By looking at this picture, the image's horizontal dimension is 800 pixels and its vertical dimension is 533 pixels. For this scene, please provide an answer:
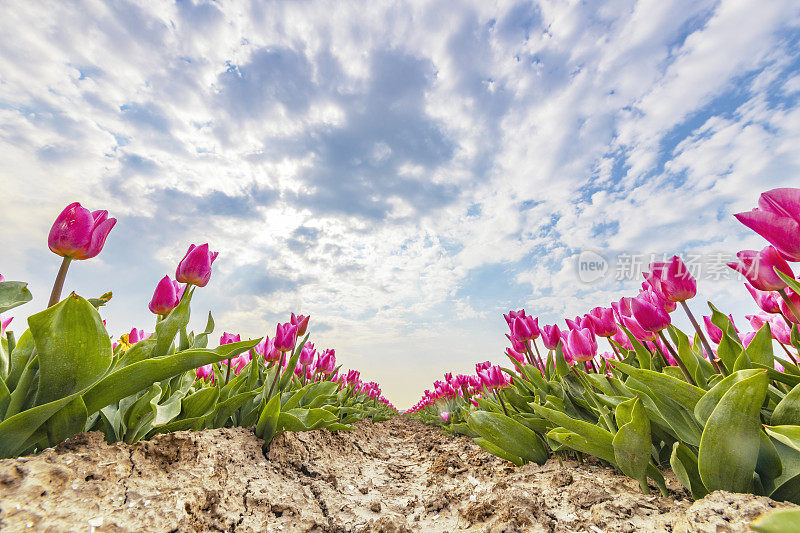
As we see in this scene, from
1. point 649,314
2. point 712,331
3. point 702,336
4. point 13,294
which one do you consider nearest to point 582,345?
point 712,331

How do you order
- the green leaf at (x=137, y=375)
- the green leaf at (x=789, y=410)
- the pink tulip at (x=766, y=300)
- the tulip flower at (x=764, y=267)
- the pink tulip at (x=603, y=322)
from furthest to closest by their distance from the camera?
the pink tulip at (x=603, y=322) → the pink tulip at (x=766, y=300) → the green leaf at (x=137, y=375) → the tulip flower at (x=764, y=267) → the green leaf at (x=789, y=410)

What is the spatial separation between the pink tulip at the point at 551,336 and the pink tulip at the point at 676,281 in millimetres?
1490

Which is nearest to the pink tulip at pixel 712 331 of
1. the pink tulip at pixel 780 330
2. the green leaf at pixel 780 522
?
the pink tulip at pixel 780 330

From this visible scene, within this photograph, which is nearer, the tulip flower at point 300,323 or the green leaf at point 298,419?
the green leaf at point 298,419

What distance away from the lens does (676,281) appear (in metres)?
2.04

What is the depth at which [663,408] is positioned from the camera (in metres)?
1.87

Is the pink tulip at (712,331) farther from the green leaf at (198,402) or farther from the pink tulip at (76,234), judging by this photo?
the pink tulip at (76,234)

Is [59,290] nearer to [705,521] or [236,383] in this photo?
A: [236,383]

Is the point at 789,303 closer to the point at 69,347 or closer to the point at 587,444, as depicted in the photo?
the point at 587,444

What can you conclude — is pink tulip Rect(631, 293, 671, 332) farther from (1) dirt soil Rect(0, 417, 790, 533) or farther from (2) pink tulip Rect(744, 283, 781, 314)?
(1) dirt soil Rect(0, 417, 790, 533)

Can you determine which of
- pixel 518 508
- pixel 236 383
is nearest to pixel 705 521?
pixel 518 508

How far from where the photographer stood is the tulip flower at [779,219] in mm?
1355

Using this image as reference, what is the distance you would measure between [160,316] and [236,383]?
40.3 inches

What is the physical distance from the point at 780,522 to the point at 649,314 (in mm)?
1364
